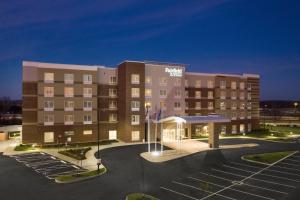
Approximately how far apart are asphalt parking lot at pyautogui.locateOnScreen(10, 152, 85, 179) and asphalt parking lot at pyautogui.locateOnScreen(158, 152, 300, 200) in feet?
46.5

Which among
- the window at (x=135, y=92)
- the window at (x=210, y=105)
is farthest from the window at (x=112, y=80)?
the window at (x=210, y=105)

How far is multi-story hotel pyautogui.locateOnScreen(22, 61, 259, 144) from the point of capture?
55719mm

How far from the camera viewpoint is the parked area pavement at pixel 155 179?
2667cm

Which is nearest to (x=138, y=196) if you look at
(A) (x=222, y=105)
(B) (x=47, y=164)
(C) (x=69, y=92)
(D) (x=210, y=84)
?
(B) (x=47, y=164)

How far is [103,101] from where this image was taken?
62.4 metres

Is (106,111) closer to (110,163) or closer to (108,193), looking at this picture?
(110,163)

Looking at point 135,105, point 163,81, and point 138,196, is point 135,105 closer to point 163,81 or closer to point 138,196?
point 163,81

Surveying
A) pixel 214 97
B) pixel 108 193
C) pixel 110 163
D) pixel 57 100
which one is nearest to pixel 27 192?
pixel 108 193

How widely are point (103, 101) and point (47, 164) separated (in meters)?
25.3

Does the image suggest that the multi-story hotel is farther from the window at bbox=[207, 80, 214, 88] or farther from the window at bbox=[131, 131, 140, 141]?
the window at bbox=[207, 80, 214, 88]

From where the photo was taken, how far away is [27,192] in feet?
89.2

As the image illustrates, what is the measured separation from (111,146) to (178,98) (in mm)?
21282

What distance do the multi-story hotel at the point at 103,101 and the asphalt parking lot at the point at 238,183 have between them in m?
16.3

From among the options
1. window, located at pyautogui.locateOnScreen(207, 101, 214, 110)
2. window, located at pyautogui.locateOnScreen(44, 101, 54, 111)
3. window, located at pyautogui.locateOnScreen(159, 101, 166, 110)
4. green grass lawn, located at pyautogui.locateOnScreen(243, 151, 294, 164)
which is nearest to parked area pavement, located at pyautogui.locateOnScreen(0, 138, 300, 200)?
green grass lawn, located at pyautogui.locateOnScreen(243, 151, 294, 164)
